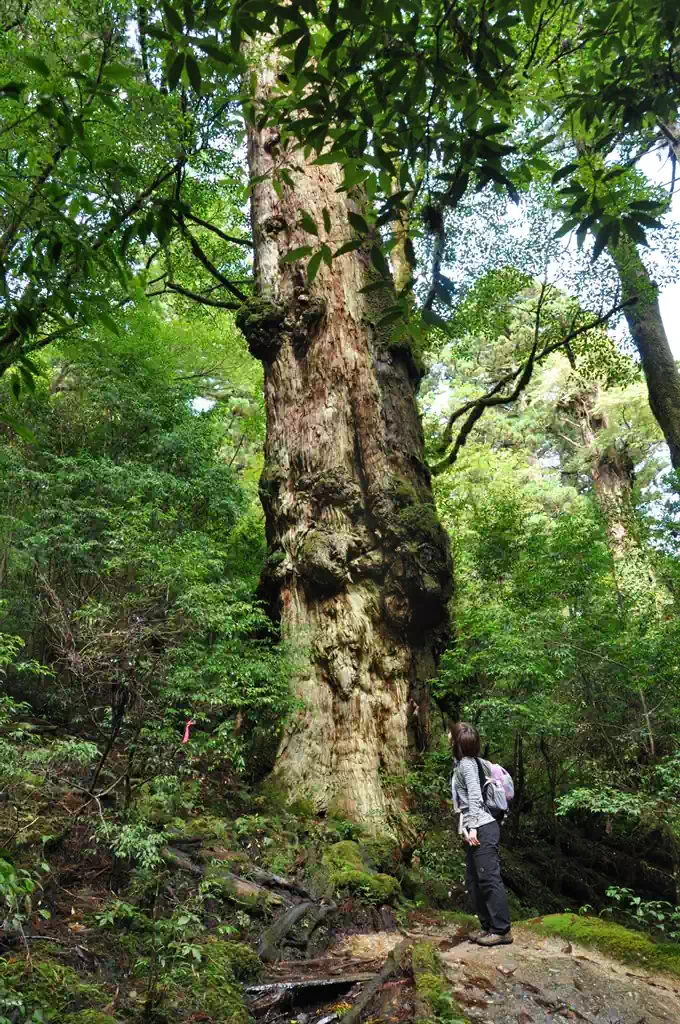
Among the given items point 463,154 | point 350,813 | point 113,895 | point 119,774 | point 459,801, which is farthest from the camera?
point 350,813

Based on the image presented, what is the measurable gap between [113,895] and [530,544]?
22.3ft

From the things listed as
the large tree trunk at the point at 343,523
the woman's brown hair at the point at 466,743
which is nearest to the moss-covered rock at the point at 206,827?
the large tree trunk at the point at 343,523

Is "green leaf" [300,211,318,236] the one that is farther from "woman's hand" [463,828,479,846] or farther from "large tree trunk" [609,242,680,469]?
"large tree trunk" [609,242,680,469]

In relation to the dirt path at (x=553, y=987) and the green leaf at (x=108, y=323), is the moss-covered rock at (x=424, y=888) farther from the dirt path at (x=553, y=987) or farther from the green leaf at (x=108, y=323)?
the green leaf at (x=108, y=323)

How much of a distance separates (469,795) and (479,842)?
32cm

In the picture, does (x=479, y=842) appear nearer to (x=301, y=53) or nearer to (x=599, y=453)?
(x=301, y=53)

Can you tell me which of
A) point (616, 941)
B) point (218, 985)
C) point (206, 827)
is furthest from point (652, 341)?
point (218, 985)

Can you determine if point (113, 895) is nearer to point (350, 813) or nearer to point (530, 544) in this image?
point (350, 813)

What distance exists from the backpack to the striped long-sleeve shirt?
39mm

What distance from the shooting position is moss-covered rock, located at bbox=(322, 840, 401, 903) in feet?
18.5

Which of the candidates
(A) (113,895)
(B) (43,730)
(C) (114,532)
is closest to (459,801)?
(A) (113,895)

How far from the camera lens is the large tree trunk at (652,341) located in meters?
10.3

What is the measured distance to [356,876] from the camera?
5.72m

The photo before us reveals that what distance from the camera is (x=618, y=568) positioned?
10.6 m
